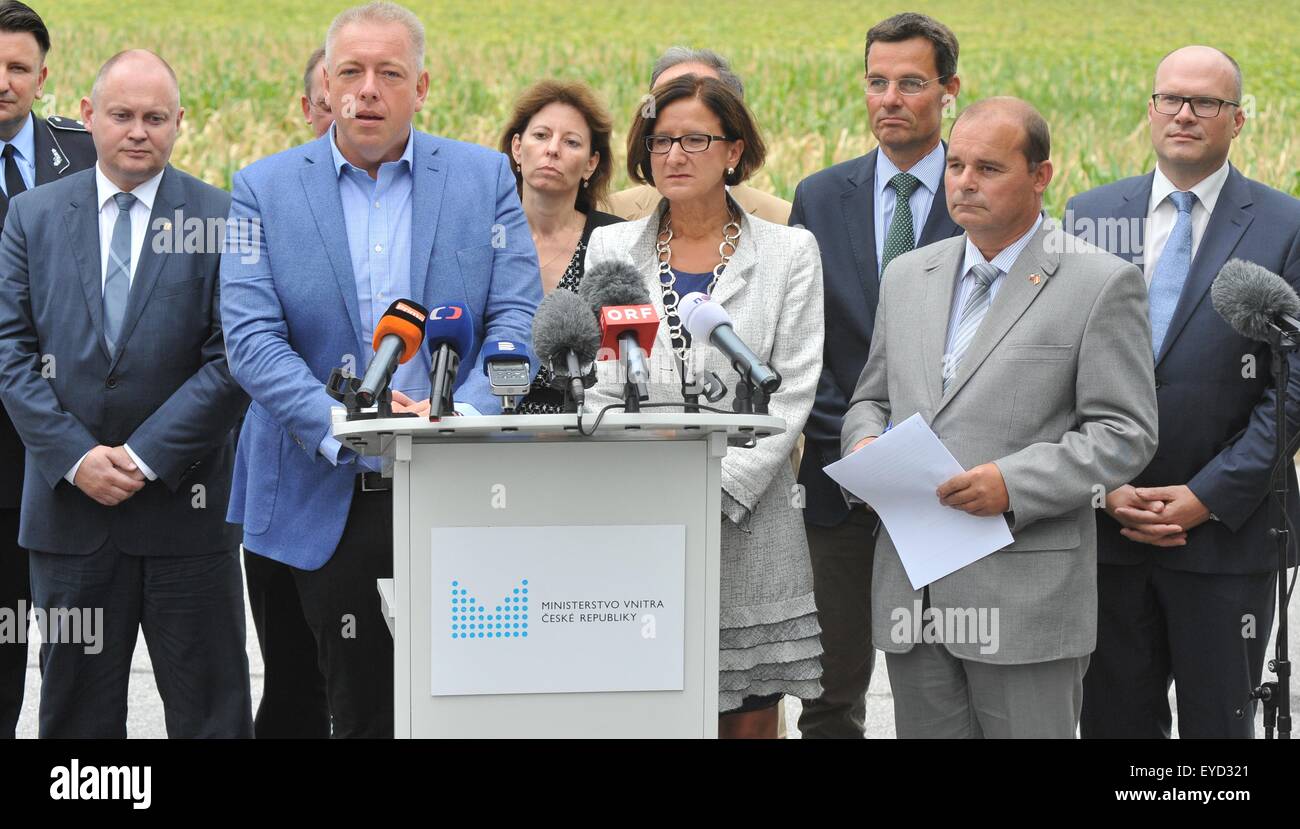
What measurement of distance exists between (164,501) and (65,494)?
0.32m

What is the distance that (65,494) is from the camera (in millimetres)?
4844

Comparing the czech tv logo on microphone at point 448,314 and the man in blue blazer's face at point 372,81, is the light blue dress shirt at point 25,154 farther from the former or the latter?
the czech tv logo on microphone at point 448,314

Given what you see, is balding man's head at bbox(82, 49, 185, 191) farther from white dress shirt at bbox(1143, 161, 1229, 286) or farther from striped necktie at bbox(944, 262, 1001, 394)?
white dress shirt at bbox(1143, 161, 1229, 286)

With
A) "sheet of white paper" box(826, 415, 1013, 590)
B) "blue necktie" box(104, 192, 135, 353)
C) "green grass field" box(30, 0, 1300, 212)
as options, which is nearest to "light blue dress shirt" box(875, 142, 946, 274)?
"sheet of white paper" box(826, 415, 1013, 590)

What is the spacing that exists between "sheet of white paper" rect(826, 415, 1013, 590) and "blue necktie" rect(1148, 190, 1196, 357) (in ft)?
4.05

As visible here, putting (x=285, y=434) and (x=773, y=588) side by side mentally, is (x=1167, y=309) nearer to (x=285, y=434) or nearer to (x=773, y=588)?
(x=773, y=588)

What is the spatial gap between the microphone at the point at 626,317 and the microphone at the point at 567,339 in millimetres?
54

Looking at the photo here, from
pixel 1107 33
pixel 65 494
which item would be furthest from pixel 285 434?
pixel 1107 33

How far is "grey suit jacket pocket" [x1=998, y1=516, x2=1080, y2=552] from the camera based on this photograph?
3.97 metres

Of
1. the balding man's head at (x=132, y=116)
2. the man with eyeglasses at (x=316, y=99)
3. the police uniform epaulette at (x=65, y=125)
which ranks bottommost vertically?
the balding man's head at (x=132, y=116)

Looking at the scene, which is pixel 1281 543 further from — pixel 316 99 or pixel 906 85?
pixel 316 99

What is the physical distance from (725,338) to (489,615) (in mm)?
821

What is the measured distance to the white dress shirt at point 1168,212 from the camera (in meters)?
4.91

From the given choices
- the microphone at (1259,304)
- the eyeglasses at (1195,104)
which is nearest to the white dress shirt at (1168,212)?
the eyeglasses at (1195,104)
